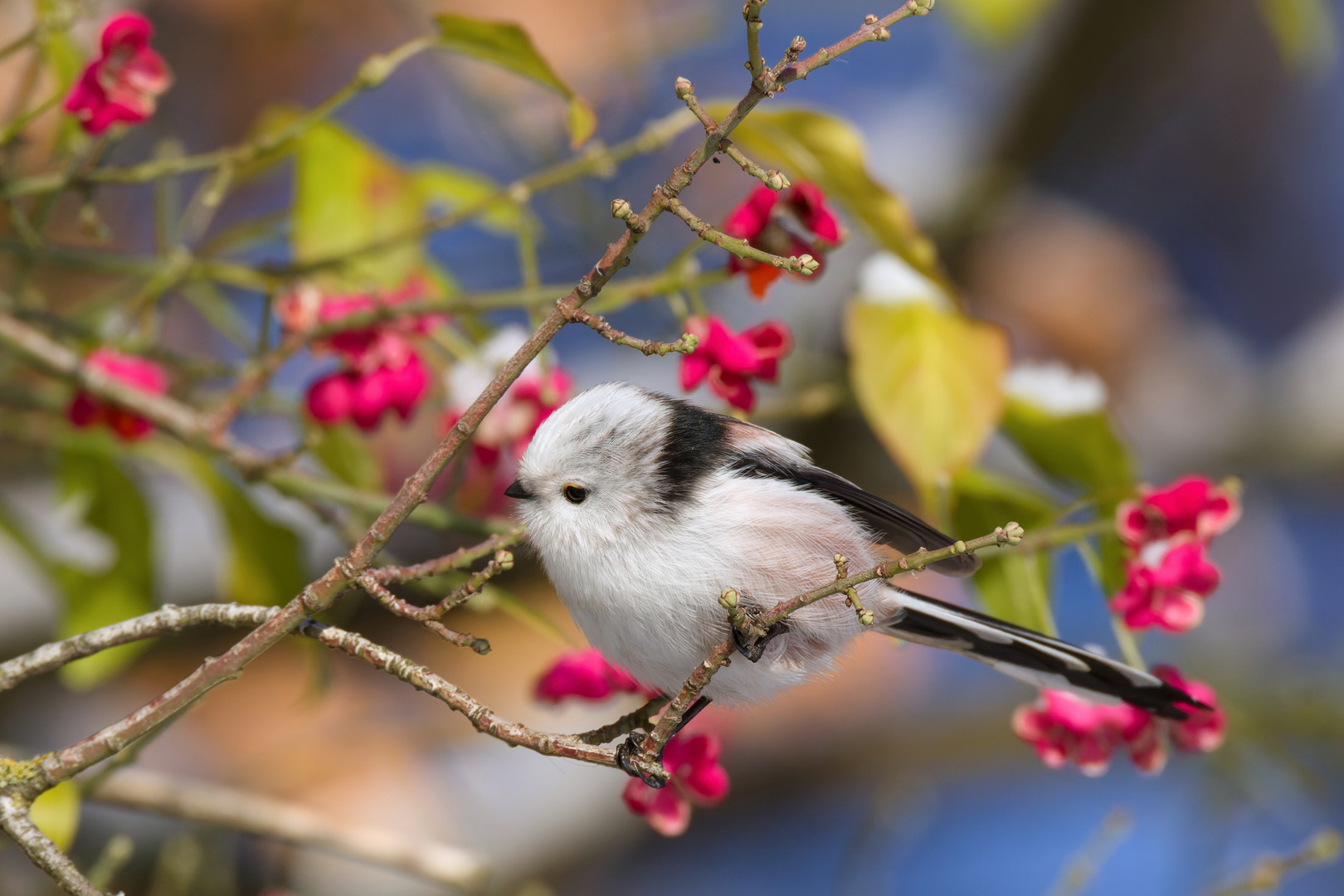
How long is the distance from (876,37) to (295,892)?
2357 millimetres

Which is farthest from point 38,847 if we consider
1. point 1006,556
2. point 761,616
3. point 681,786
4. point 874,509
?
point 1006,556

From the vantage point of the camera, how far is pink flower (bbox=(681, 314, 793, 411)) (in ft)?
3.69

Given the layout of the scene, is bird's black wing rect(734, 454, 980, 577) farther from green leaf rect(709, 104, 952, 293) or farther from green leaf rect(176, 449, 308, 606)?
green leaf rect(176, 449, 308, 606)

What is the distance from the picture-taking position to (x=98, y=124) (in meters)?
1.20

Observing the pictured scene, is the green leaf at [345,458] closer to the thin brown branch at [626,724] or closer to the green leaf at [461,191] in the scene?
the green leaf at [461,191]

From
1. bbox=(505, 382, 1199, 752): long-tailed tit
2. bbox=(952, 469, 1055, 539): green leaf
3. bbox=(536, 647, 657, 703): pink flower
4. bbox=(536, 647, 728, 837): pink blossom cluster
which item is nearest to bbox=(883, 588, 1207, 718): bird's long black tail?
bbox=(505, 382, 1199, 752): long-tailed tit

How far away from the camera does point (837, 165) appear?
1.23m

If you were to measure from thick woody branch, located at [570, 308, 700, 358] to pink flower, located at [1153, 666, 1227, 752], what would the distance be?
765 mm

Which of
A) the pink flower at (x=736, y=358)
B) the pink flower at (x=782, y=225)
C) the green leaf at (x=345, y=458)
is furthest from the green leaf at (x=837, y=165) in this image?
the green leaf at (x=345, y=458)

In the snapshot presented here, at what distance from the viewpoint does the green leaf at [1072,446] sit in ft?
4.24

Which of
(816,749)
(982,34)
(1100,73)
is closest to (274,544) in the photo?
(982,34)

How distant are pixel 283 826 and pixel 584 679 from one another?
1.70ft

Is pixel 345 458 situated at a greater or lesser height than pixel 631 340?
greater

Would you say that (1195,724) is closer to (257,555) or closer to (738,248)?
(738,248)
